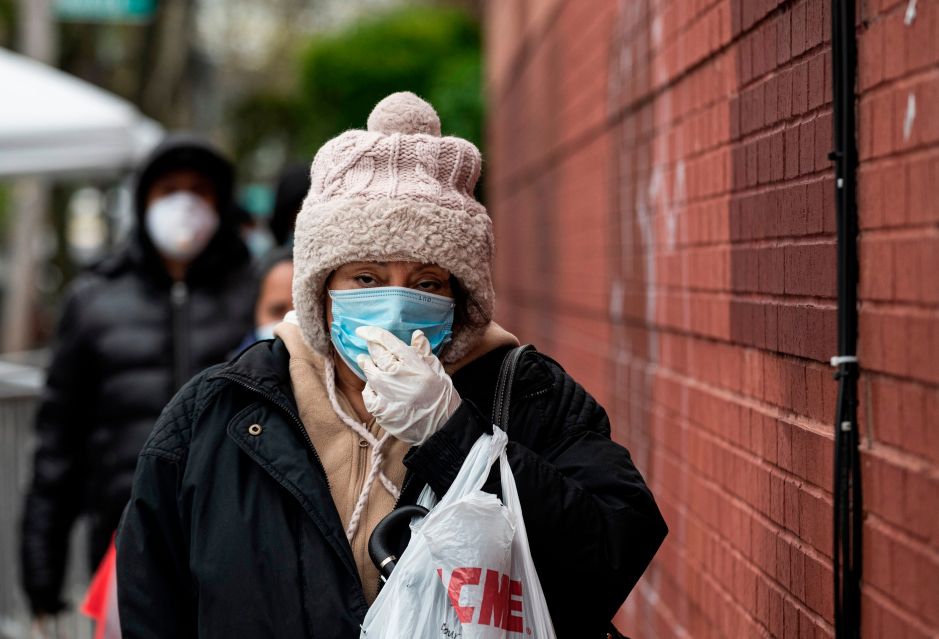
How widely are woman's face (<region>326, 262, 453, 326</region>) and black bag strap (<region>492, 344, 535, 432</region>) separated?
18cm

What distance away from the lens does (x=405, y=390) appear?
241cm

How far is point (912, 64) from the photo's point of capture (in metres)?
2.16

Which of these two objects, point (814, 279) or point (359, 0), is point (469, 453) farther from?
point (359, 0)

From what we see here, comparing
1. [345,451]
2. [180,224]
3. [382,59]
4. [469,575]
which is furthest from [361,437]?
[382,59]

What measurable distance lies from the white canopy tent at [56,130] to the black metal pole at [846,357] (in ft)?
21.2

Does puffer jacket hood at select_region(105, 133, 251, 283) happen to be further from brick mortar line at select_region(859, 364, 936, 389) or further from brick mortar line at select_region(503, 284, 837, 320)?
brick mortar line at select_region(859, 364, 936, 389)

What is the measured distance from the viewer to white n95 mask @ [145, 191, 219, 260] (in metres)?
4.96

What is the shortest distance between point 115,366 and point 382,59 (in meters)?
19.6

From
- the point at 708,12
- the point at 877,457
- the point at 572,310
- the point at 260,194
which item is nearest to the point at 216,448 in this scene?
the point at 877,457

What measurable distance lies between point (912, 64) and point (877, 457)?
652 mm

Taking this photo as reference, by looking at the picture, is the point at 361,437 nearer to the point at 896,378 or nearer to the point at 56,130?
the point at 896,378

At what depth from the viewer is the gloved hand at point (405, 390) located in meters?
2.41

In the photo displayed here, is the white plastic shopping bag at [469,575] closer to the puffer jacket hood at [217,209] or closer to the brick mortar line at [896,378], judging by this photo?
the brick mortar line at [896,378]

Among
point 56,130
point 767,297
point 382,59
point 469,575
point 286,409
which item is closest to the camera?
point 469,575
